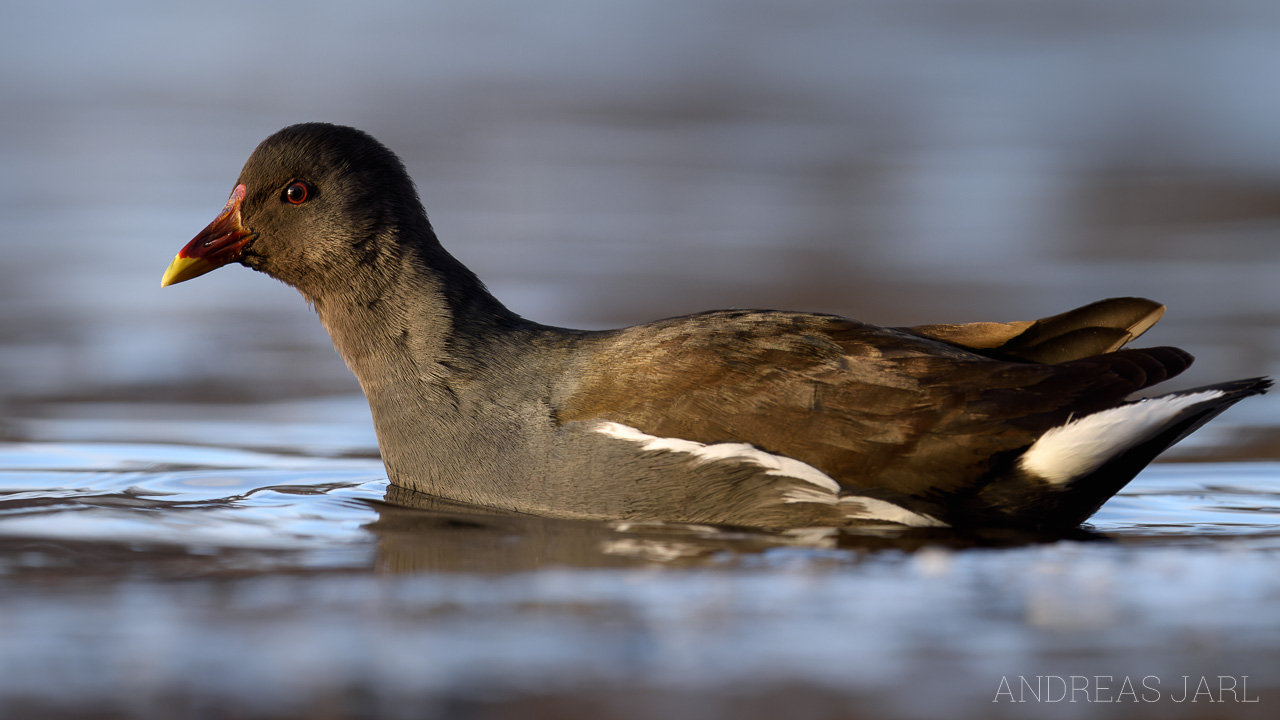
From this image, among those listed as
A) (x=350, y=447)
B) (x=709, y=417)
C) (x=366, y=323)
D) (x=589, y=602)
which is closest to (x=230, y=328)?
(x=350, y=447)

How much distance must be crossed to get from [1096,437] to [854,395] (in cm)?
70

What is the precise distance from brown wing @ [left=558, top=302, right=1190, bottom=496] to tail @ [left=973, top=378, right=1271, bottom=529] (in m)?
0.06

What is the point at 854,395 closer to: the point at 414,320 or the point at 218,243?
the point at 414,320

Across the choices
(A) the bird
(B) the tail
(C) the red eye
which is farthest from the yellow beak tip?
(B) the tail

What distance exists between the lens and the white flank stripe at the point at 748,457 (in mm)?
4629

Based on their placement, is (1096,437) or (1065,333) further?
(1065,333)

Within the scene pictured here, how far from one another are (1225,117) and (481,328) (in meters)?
10.1

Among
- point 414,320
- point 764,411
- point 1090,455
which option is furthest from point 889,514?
point 414,320

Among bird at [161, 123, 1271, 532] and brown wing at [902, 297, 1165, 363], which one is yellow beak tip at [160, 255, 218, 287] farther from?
brown wing at [902, 297, 1165, 363]

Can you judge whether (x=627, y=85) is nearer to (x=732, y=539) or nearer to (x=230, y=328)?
(x=230, y=328)

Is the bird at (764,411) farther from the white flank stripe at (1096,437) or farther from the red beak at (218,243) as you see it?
the red beak at (218,243)

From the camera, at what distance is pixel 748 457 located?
4.67 meters

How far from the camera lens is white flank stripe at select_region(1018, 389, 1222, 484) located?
460 cm

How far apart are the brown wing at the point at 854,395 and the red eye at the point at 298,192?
1.27m
